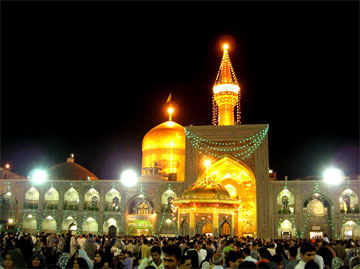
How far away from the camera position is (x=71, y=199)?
1569 inches

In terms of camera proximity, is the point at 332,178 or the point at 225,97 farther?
the point at 225,97

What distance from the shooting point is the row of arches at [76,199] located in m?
36.9

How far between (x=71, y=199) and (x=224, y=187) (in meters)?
15.3

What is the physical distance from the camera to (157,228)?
115 ft

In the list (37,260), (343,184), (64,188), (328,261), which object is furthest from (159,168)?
(37,260)

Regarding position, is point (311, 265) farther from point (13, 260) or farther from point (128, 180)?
point (128, 180)

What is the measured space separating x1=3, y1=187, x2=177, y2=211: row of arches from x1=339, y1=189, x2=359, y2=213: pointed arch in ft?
44.1

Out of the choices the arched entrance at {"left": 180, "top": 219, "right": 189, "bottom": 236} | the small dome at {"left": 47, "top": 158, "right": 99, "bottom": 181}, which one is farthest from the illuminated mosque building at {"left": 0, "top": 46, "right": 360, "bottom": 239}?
the small dome at {"left": 47, "top": 158, "right": 99, "bottom": 181}

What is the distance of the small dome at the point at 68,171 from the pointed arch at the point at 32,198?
7.28 metres

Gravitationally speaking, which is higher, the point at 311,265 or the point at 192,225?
the point at 192,225

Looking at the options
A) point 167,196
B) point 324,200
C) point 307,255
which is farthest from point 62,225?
point 307,255

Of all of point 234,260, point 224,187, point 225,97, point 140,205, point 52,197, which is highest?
point 225,97

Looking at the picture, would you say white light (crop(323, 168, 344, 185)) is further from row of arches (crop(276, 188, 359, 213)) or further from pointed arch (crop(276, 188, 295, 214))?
pointed arch (crop(276, 188, 295, 214))

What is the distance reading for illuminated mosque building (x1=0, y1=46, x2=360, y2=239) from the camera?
1314 inches
